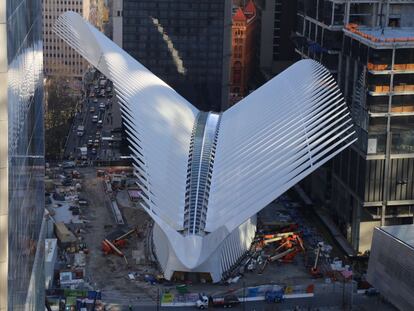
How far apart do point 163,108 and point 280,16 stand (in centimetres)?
4546

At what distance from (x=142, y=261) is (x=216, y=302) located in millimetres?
7222

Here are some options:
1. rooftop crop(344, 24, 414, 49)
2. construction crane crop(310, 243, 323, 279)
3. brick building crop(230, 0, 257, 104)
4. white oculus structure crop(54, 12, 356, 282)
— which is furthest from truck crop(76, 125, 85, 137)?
construction crane crop(310, 243, 323, 279)

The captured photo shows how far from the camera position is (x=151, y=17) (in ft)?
240

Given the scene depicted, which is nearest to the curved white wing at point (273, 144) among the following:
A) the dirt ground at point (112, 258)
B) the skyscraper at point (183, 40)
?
the dirt ground at point (112, 258)

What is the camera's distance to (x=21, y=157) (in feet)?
58.7

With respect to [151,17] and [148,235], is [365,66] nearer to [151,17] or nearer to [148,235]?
[148,235]

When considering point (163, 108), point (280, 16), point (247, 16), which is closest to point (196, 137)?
point (163, 108)

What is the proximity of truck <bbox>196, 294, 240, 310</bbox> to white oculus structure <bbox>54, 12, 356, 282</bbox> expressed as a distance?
1.65m

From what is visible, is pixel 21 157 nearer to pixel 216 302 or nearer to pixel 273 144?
pixel 216 302

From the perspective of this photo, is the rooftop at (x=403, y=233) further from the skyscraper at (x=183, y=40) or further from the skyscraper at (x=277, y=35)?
the skyscraper at (x=277, y=35)

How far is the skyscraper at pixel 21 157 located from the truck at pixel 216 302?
1816 centimetres

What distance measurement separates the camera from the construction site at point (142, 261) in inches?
1686

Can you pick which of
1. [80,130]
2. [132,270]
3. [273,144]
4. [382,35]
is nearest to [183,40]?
[80,130]

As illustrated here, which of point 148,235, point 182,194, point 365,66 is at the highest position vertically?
point 365,66
